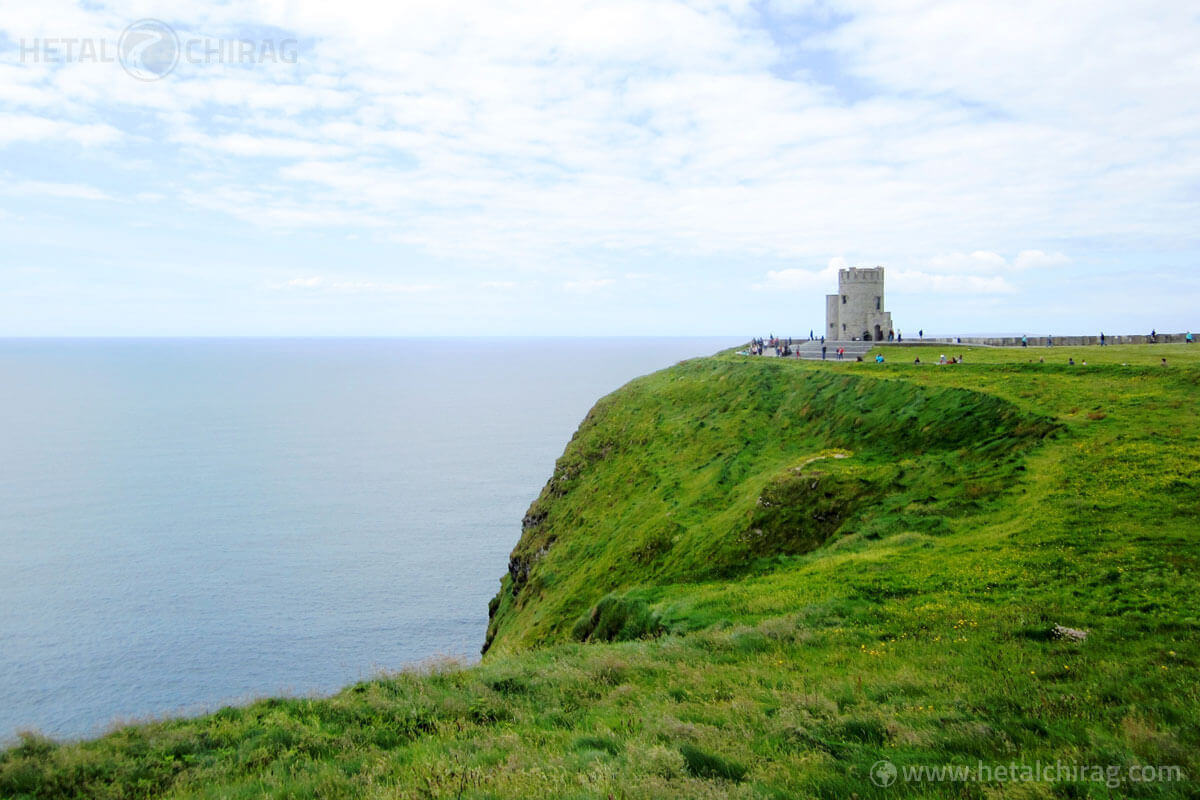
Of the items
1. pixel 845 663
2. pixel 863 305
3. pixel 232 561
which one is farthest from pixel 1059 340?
pixel 232 561

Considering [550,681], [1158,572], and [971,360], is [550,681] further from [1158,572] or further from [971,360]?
[971,360]

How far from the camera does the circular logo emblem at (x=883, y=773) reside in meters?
9.14

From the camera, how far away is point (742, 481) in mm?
37406

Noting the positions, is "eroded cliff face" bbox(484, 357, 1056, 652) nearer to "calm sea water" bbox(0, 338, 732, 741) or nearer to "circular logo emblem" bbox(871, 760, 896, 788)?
"calm sea water" bbox(0, 338, 732, 741)

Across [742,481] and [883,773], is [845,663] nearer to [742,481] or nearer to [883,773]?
[883,773]

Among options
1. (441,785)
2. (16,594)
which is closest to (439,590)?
(16,594)

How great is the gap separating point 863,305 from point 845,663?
6375 centimetres

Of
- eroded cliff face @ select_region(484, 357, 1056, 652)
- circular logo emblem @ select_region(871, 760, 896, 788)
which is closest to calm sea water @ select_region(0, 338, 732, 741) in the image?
eroded cliff face @ select_region(484, 357, 1056, 652)

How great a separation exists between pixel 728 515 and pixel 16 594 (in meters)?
64.9

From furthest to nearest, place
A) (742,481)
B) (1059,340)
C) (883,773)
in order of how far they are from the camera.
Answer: (1059,340) → (742,481) → (883,773)

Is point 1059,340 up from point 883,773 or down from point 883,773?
up

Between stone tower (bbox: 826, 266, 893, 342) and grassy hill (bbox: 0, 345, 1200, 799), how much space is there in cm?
3781

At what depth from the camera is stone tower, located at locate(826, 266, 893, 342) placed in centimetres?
7181

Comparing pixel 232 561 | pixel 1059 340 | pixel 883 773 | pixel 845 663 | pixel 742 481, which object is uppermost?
pixel 1059 340
